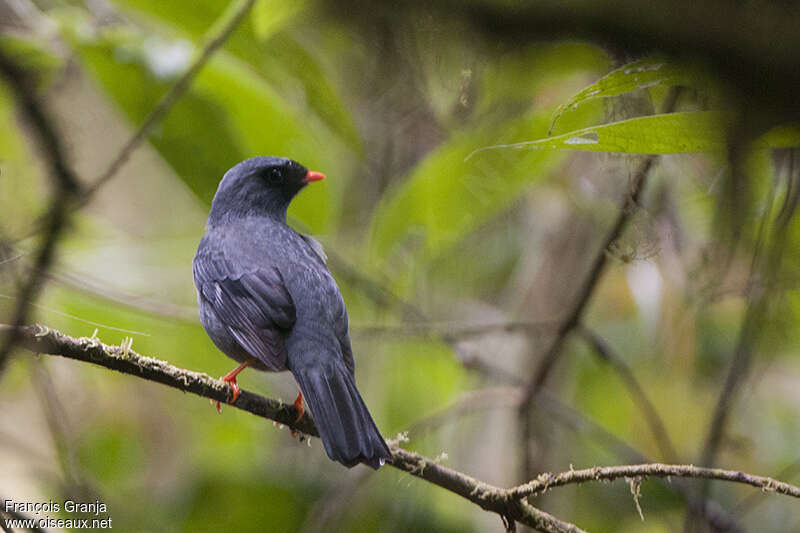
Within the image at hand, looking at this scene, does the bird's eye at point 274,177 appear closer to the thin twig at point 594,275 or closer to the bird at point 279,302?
the bird at point 279,302

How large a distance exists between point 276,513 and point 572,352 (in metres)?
2.12

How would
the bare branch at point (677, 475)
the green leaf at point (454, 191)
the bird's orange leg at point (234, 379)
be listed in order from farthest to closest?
the green leaf at point (454, 191) → the bird's orange leg at point (234, 379) → the bare branch at point (677, 475)

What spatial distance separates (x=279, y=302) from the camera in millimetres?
2455

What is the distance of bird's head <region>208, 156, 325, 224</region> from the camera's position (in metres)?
2.90

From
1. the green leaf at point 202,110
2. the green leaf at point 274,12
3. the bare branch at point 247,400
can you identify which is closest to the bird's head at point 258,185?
the green leaf at point 202,110

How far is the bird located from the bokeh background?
0.72 ft

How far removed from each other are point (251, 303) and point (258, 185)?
26.0 inches

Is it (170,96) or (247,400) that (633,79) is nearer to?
(247,400)

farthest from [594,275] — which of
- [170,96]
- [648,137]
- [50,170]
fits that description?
[50,170]

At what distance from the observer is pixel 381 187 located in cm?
435

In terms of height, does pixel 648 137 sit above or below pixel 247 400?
above

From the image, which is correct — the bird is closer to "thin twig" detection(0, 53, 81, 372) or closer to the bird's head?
the bird's head

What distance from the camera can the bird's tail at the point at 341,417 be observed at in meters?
1.82

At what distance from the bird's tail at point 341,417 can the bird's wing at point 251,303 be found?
6.3 inches
